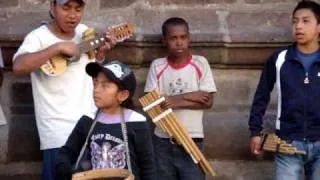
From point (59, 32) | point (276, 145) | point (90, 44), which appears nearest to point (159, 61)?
point (90, 44)

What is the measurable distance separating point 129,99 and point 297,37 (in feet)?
4.71

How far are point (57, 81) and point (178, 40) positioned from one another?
0.93 metres

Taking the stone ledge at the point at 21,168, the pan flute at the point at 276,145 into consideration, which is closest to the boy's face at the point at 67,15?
the stone ledge at the point at 21,168

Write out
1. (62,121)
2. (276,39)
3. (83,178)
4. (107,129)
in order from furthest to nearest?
(276,39) → (62,121) → (107,129) → (83,178)

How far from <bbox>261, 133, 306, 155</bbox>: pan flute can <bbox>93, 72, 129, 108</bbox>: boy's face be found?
1.36 metres

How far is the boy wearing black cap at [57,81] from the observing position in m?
5.31

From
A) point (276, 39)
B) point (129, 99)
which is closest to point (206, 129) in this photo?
point (276, 39)

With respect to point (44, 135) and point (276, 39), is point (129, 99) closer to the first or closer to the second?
point (44, 135)

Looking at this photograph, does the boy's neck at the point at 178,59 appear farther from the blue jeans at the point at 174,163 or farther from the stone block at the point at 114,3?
the stone block at the point at 114,3

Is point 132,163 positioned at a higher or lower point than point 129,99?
lower

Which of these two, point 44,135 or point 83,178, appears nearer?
point 83,178

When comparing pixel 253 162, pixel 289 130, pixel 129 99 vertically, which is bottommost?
pixel 253 162

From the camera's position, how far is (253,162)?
6.40 meters

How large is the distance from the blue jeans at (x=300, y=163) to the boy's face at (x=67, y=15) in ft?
5.05
